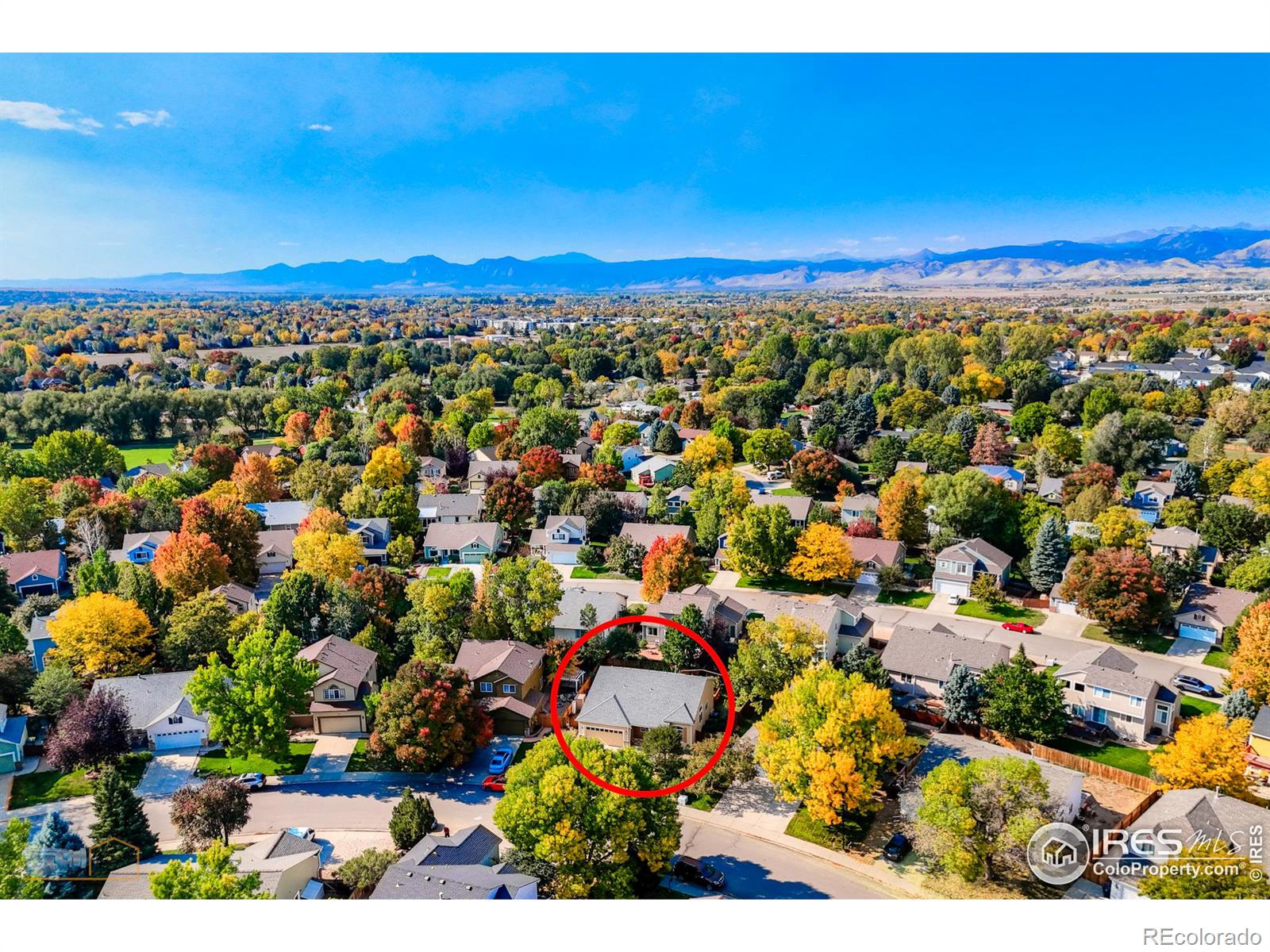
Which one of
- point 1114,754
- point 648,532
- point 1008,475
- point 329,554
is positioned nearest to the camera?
point 1114,754

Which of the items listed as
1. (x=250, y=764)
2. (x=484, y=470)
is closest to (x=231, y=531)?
(x=250, y=764)

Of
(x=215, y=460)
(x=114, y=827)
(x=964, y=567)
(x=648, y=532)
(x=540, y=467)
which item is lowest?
(x=964, y=567)

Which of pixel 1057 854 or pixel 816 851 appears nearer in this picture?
pixel 1057 854

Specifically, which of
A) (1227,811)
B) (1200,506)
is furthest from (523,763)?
(1200,506)

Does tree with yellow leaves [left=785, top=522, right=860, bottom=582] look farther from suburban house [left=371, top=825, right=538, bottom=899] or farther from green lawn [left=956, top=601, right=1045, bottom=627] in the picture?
suburban house [left=371, top=825, right=538, bottom=899]

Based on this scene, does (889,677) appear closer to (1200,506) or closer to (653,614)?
(653,614)

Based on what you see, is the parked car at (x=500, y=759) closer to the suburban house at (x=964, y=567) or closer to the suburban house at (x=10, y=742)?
the suburban house at (x=10, y=742)

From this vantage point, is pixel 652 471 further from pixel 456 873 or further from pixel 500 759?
pixel 456 873

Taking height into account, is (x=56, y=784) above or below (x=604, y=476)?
below

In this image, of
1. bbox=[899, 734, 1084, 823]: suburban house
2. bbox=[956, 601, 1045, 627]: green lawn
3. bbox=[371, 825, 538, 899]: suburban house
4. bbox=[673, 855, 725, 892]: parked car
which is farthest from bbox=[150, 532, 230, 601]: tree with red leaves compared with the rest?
bbox=[956, 601, 1045, 627]: green lawn
